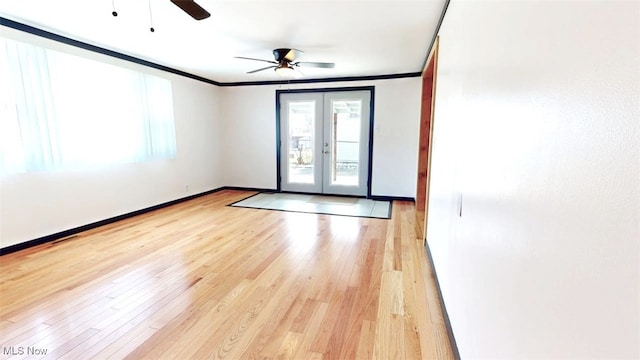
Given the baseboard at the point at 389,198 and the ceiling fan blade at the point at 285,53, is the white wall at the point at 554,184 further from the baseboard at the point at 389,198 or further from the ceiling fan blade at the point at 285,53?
the baseboard at the point at 389,198

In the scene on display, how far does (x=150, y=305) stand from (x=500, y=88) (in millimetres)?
2461

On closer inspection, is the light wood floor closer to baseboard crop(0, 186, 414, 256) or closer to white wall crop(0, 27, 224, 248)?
baseboard crop(0, 186, 414, 256)

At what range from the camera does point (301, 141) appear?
19.7 feet

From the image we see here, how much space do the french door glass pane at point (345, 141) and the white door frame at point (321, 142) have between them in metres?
0.10

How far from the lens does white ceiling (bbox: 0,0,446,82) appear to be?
100 inches

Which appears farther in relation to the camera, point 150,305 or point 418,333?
point 150,305

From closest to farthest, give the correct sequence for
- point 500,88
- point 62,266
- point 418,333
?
1. point 500,88
2. point 418,333
3. point 62,266

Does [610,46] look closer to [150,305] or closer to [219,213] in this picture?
[150,305]

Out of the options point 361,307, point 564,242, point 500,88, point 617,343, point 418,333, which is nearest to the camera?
point 617,343

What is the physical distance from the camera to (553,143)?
0.73 meters

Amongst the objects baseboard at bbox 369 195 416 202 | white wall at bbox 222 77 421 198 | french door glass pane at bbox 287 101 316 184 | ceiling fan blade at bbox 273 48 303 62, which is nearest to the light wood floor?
baseboard at bbox 369 195 416 202

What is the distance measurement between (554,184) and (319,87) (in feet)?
17.4

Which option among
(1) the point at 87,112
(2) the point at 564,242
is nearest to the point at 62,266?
(1) the point at 87,112

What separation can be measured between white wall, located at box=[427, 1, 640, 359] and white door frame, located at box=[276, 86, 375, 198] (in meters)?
4.00
